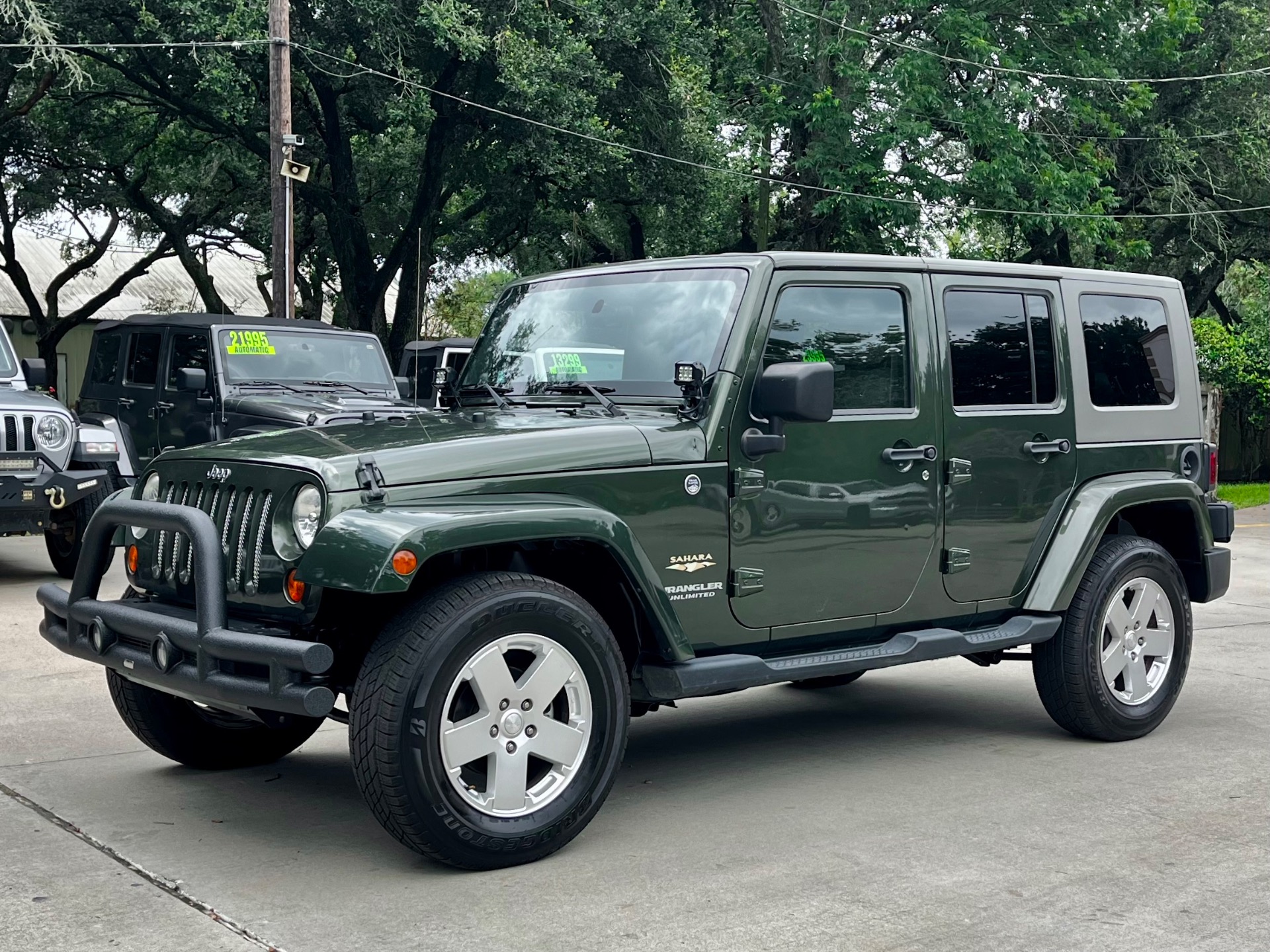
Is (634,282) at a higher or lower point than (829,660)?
higher

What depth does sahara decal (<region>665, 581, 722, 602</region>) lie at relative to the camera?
5016 millimetres

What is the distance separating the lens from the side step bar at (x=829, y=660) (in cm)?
500

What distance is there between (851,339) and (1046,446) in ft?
3.51

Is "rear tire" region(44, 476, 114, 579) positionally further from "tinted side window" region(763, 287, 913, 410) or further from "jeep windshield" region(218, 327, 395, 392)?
"tinted side window" region(763, 287, 913, 410)

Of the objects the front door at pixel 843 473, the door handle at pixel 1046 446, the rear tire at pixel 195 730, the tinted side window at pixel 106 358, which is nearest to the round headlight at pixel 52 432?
the tinted side window at pixel 106 358

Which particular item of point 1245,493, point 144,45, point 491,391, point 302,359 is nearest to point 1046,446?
point 491,391

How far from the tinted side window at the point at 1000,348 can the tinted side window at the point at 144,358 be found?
381 inches

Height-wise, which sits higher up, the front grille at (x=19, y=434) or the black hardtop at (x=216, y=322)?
the black hardtop at (x=216, y=322)

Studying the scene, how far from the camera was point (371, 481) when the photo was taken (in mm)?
4504

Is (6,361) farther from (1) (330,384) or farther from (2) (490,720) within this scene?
(2) (490,720)

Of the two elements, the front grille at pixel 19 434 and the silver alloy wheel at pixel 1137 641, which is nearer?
the silver alloy wheel at pixel 1137 641

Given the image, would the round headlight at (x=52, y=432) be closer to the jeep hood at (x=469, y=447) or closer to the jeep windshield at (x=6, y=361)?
the jeep windshield at (x=6, y=361)

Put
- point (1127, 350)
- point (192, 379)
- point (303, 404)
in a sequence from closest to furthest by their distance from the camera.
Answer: point (1127, 350) → point (303, 404) → point (192, 379)

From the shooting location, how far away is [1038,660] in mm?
6281
